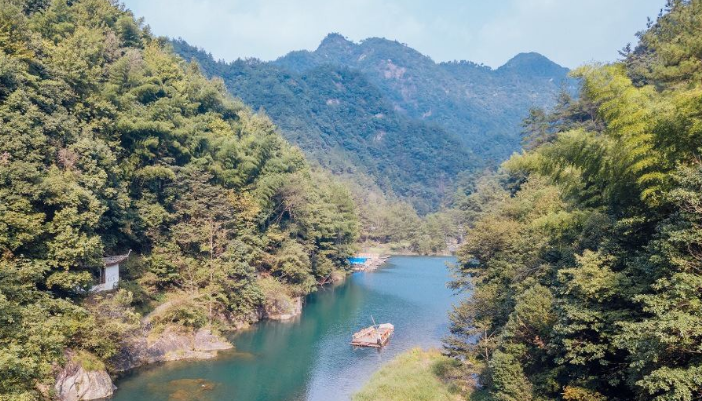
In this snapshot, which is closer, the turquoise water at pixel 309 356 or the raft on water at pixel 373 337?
the turquoise water at pixel 309 356

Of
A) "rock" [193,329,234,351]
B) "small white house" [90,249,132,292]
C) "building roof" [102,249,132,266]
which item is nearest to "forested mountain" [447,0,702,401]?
"rock" [193,329,234,351]

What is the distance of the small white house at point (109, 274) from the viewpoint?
24.8 meters

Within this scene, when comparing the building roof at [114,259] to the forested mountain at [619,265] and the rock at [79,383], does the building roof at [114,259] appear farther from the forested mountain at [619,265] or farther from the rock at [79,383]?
the forested mountain at [619,265]

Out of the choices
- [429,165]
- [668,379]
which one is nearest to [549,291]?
[668,379]

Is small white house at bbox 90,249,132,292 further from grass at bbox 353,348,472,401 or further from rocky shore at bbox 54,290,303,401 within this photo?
grass at bbox 353,348,472,401

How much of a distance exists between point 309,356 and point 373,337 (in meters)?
4.81

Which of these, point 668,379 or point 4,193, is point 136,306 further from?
point 668,379

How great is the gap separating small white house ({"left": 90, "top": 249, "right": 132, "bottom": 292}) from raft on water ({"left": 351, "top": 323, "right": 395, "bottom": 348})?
50.2ft

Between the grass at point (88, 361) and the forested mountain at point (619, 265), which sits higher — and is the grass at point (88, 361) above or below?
below

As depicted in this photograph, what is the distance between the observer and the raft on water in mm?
31344

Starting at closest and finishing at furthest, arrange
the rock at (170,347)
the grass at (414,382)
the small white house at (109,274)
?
1. the grass at (414,382)
2. the rock at (170,347)
3. the small white house at (109,274)

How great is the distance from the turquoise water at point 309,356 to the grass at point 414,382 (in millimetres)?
1629

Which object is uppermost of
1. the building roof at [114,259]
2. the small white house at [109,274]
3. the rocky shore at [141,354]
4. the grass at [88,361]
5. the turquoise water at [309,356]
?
the building roof at [114,259]

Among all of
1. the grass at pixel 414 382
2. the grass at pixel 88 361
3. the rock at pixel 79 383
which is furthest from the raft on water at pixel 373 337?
the grass at pixel 88 361
